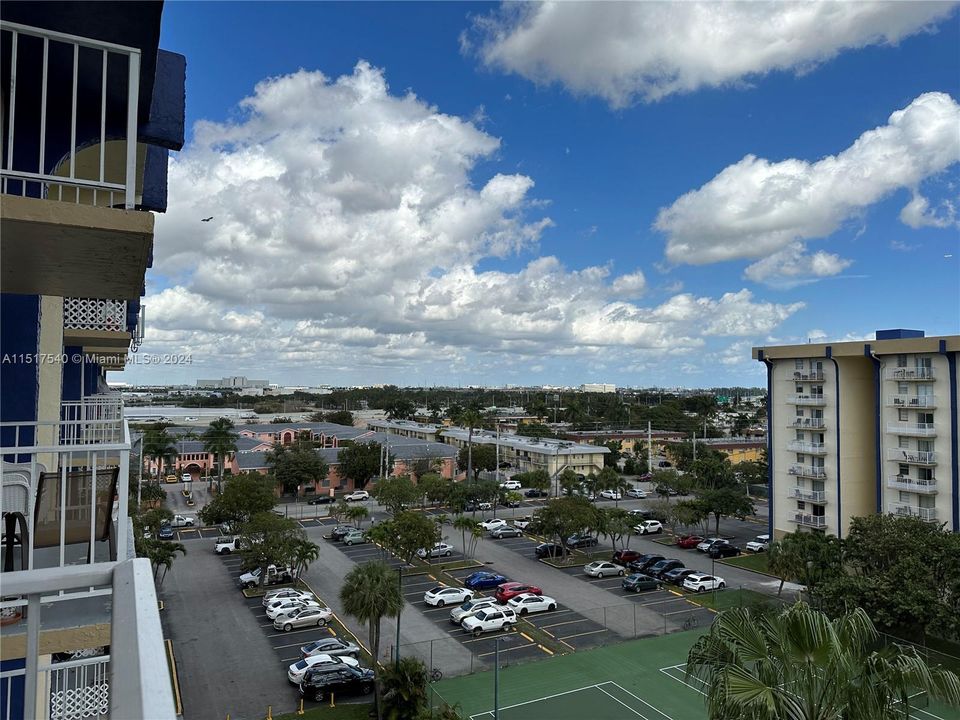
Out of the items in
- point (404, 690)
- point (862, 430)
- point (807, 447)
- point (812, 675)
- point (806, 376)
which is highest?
point (806, 376)

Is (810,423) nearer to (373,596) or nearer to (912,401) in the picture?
(912,401)

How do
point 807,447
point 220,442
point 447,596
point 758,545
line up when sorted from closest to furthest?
point 447,596
point 807,447
point 758,545
point 220,442

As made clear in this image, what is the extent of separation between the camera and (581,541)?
95.8ft

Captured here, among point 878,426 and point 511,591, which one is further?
point 878,426

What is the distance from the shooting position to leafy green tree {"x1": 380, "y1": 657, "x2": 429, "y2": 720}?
12.6 metres

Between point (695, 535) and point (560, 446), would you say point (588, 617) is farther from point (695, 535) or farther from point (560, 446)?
point (560, 446)

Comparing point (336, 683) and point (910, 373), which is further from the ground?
point (910, 373)

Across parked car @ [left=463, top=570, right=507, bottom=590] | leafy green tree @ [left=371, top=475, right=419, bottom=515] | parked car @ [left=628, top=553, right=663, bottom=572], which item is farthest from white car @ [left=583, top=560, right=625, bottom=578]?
leafy green tree @ [left=371, top=475, right=419, bottom=515]

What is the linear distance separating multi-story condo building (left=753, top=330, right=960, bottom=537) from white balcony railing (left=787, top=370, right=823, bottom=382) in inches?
1.6

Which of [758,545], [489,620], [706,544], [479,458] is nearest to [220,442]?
[479,458]

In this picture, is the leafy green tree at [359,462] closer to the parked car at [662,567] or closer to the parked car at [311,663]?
the parked car at [662,567]

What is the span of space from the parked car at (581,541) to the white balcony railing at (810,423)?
1035 centimetres

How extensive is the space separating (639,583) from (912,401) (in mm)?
12367

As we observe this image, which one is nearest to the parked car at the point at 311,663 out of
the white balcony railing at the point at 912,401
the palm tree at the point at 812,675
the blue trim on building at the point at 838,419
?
the palm tree at the point at 812,675
